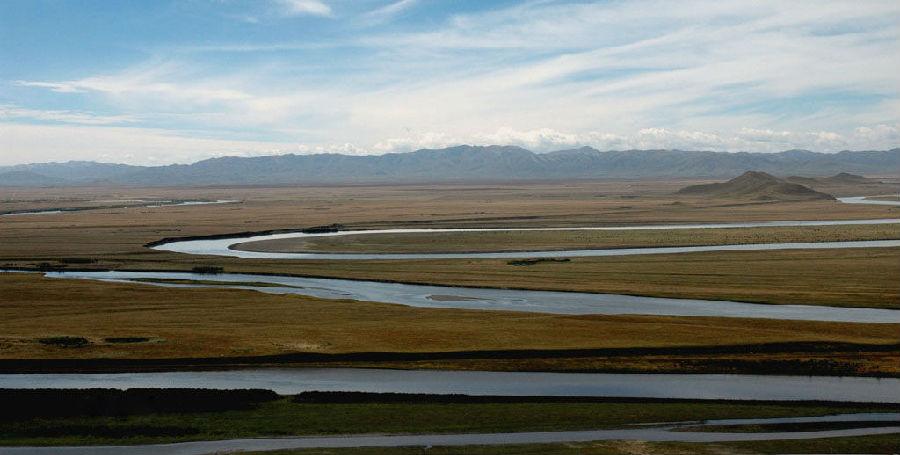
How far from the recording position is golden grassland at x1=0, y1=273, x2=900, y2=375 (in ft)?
138

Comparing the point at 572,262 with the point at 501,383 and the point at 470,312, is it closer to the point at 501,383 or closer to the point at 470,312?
the point at 470,312

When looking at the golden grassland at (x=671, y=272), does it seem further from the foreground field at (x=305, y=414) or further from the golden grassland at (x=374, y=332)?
the foreground field at (x=305, y=414)

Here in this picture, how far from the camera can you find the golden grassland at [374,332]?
4206 centimetres

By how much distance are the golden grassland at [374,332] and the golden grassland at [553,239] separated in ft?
142

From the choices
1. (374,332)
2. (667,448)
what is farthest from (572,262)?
(667,448)

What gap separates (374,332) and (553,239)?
6490 centimetres

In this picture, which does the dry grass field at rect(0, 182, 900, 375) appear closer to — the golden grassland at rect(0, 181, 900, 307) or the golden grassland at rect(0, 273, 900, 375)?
the golden grassland at rect(0, 273, 900, 375)

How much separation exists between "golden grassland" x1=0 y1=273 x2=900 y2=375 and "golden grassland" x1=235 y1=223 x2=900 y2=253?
142 ft

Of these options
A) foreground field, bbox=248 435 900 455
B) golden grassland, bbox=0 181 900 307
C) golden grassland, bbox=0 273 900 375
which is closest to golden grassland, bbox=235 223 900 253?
golden grassland, bbox=0 181 900 307

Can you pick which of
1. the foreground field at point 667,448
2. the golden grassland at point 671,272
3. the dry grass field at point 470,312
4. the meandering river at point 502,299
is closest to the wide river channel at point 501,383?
the dry grass field at point 470,312

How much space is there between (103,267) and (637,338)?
61.3 metres

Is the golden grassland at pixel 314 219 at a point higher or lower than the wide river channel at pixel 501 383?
higher

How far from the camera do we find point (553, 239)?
10994 centimetres

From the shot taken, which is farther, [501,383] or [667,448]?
[501,383]
